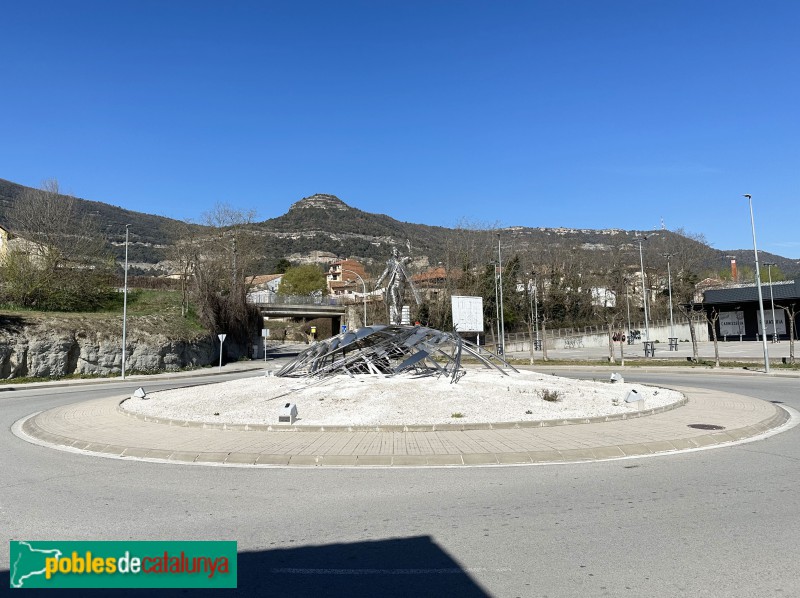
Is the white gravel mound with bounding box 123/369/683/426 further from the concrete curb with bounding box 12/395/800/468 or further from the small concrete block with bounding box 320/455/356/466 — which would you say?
the small concrete block with bounding box 320/455/356/466

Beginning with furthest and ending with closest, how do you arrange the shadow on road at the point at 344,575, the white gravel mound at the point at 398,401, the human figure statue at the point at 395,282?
the human figure statue at the point at 395,282
the white gravel mound at the point at 398,401
the shadow on road at the point at 344,575

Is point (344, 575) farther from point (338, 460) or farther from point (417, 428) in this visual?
point (417, 428)

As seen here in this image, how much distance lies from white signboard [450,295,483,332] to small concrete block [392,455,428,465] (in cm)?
3873

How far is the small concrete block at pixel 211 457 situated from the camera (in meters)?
9.05

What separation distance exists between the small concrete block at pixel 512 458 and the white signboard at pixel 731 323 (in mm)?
66775

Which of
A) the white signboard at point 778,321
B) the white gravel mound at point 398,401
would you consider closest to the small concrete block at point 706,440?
the white gravel mound at point 398,401

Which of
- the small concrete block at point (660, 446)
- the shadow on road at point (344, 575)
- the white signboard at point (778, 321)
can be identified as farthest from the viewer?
the white signboard at point (778, 321)

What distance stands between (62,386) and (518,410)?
81.3 feet

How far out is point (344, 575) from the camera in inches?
174

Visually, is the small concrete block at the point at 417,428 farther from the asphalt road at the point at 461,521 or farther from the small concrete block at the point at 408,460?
the asphalt road at the point at 461,521

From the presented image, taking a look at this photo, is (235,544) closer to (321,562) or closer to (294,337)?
(321,562)

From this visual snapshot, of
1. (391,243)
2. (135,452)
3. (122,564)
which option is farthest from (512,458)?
(391,243)

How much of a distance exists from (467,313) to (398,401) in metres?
35.5

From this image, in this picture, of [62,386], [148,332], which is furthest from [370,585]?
[148,332]
